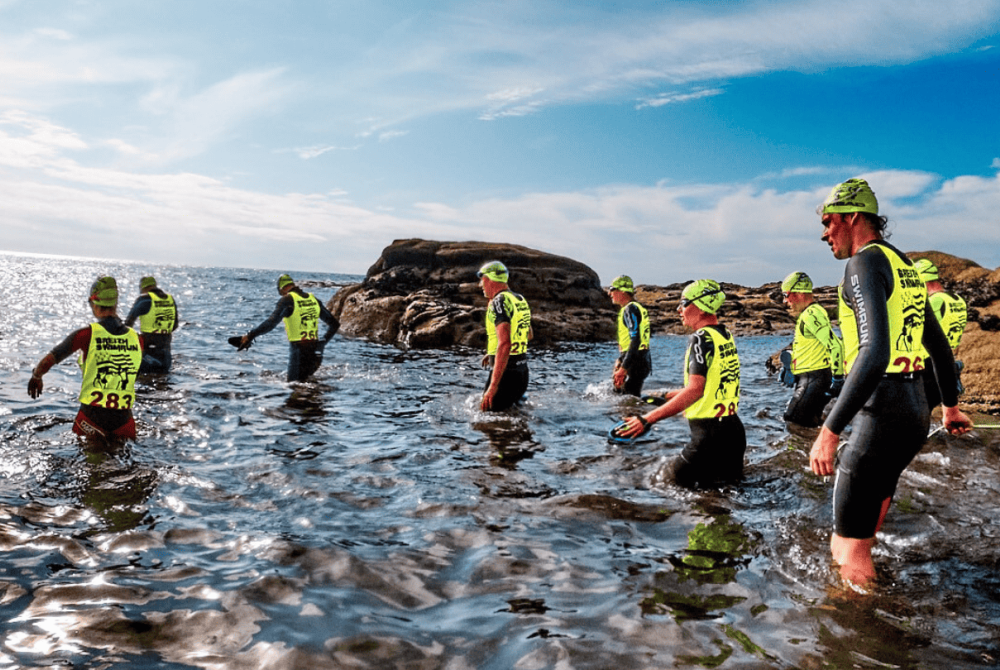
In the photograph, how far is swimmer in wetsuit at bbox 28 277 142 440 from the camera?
8172 millimetres

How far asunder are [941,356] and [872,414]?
3.95 feet

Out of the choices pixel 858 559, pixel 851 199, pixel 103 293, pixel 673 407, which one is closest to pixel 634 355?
pixel 673 407

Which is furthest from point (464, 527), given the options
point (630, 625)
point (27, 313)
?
point (27, 313)

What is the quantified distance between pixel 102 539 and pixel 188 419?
5.79 metres

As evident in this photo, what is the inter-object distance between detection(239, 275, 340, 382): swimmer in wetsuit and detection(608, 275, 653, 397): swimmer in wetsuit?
6.29 m

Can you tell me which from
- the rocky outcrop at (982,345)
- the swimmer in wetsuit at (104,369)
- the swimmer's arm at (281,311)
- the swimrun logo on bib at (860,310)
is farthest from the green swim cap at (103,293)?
the rocky outcrop at (982,345)

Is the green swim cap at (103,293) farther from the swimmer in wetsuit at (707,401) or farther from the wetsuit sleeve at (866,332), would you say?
the wetsuit sleeve at (866,332)

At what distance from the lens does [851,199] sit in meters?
4.76

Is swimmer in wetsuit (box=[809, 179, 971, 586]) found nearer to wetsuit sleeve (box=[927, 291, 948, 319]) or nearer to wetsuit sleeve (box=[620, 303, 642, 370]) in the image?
wetsuit sleeve (box=[927, 291, 948, 319])

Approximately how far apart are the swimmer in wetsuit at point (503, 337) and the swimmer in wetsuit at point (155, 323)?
8.39 metres

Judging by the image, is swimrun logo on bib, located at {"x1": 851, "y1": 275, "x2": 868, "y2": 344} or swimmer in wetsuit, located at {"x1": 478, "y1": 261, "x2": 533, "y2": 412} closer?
swimrun logo on bib, located at {"x1": 851, "y1": 275, "x2": 868, "y2": 344}

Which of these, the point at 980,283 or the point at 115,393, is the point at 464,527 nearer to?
the point at 115,393

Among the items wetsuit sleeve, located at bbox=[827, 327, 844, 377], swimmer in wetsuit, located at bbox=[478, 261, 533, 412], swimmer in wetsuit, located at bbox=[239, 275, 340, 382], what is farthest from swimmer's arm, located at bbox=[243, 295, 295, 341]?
wetsuit sleeve, located at bbox=[827, 327, 844, 377]

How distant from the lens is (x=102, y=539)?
576 cm
